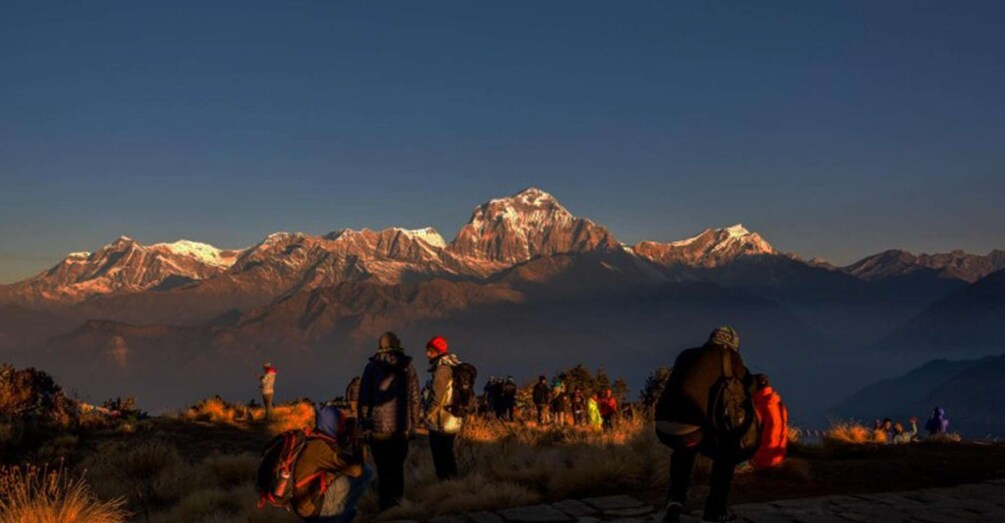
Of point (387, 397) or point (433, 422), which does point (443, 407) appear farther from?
point (387, 397)

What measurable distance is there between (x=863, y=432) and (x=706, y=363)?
10095 mm

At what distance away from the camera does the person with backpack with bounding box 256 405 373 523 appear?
5.97 meters

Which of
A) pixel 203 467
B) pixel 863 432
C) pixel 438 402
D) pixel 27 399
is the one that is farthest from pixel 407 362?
pixel 27 399

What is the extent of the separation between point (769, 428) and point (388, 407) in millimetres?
3854

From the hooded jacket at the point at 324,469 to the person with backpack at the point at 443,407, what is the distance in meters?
3.08

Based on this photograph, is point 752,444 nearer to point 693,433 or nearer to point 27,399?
point 693,433

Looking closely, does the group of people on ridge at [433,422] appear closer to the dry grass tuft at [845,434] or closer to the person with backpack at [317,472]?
the person with backpack at [317,472]

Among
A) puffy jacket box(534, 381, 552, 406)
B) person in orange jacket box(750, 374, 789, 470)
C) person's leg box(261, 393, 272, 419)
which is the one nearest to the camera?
person in orange jacket box(750, 374, 789, 470)

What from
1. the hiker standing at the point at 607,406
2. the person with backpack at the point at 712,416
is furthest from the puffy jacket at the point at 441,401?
the hiker standing at the point at 607,406

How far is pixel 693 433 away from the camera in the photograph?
6.84 metres

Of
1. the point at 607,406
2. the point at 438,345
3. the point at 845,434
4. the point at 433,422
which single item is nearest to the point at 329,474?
the point at 433,422

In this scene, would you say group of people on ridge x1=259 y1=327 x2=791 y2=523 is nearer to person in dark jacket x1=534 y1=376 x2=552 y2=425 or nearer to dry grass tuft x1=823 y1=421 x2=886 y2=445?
dry grass tuft x1=823 y1=421 x2=886 y2=445

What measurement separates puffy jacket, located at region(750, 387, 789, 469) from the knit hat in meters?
0.69

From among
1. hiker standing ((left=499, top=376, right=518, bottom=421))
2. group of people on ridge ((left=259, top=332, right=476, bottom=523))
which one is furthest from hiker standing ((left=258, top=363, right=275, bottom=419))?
group of people on ridge ((left=259, top=332, right=476, bottom=523))
